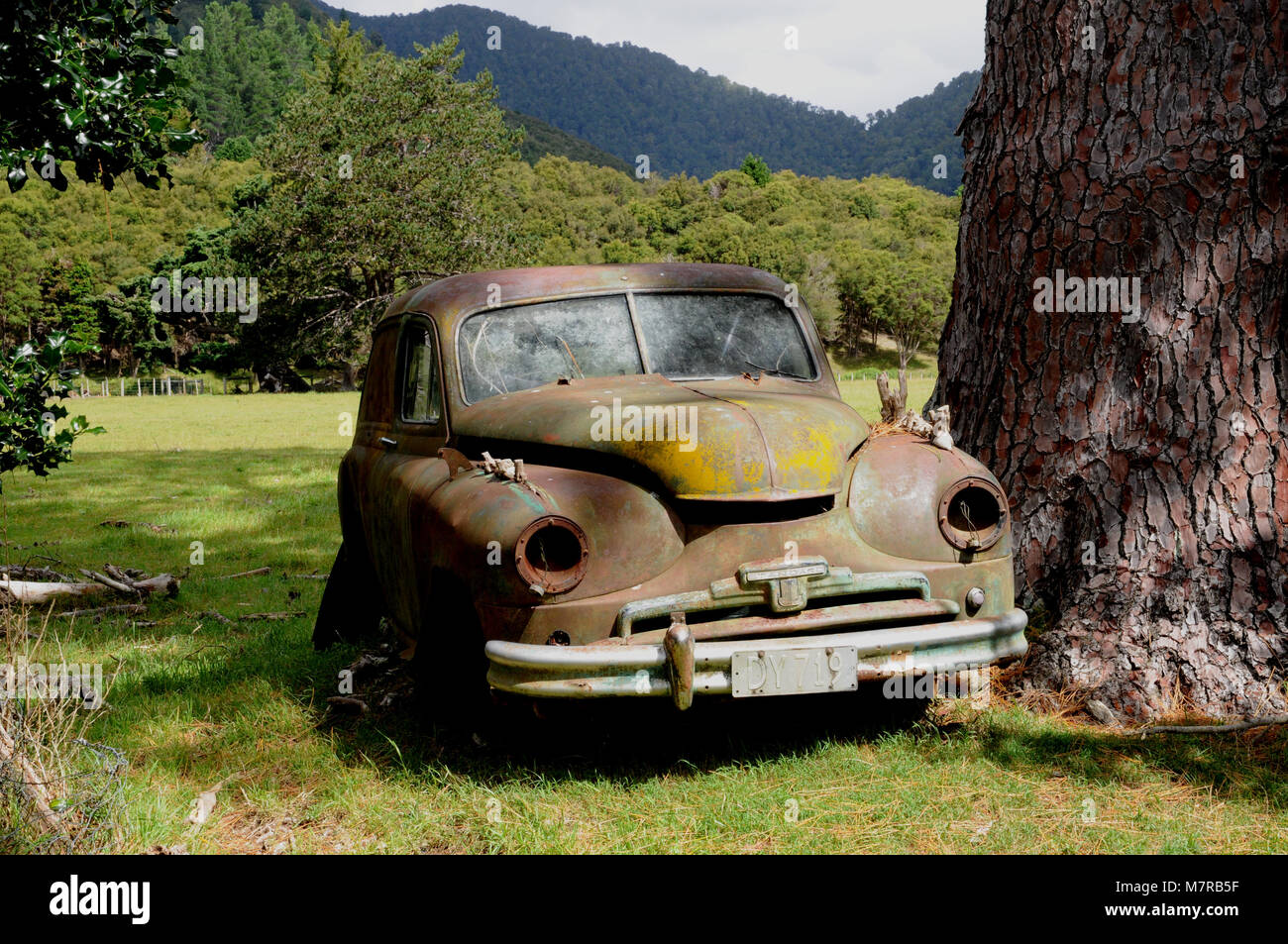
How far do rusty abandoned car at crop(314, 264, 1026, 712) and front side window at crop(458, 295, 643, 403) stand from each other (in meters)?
0.01

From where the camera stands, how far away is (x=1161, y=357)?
14.9ft

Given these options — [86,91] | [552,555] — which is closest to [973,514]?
[552,555]

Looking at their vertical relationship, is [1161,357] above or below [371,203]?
below

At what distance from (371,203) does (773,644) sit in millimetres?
41193

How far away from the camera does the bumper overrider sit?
3.59m

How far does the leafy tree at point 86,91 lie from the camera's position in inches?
199

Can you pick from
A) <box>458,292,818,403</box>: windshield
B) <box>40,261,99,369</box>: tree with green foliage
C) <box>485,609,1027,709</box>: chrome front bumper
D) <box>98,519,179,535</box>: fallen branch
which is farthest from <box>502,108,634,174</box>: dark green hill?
<box>485,609,1027,709</box>: chrome front bumper

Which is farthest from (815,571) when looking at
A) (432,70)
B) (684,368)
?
(432,70)

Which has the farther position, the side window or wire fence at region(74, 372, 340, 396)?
wire fence at region(74, 372, 340, 396)

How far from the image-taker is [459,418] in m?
4.71

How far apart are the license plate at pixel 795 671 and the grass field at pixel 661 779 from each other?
46cm

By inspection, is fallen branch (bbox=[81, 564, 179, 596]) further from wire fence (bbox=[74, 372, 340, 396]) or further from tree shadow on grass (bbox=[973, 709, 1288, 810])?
wire fence (bbox=[74, 372, 340, 396])

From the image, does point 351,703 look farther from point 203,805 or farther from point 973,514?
point 973,514

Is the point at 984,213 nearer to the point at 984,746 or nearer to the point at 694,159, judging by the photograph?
the point at 984,746
